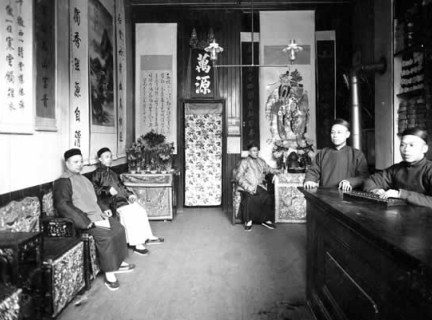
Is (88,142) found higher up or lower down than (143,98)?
lower down

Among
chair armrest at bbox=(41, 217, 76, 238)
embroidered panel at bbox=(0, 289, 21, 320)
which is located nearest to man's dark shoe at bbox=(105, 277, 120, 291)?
chair armrest at bbox=(41, 217, 76, 238)

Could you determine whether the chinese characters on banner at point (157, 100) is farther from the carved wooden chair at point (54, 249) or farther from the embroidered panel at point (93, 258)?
the embroidered panel at point (93, 258)

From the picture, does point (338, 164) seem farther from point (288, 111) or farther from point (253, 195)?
point (288, 111)

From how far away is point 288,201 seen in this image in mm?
4738

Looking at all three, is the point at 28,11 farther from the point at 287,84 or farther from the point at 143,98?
the point at 287,84

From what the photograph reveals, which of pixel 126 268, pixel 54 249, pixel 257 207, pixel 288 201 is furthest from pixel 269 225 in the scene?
pixel 54 249

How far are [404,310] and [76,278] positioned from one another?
2.22 m

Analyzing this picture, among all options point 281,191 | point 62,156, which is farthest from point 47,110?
point 281,191

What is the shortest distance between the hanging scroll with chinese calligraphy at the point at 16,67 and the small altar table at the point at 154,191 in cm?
238

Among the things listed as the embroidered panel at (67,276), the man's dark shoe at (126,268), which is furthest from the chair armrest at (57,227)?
the man's dark shoe at (126,268)

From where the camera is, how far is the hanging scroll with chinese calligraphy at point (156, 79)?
5.49 meters

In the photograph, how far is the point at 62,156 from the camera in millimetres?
3084

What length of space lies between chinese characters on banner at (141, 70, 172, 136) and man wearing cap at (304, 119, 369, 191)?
3250 mm

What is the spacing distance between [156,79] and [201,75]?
2.65 feet
